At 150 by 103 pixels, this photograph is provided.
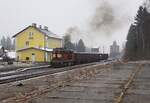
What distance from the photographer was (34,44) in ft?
269

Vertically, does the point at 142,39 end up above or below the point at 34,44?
above

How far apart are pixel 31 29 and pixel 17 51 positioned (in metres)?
6.59

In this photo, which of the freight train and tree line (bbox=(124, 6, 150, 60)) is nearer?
the freight train

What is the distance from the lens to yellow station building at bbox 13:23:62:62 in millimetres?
77500

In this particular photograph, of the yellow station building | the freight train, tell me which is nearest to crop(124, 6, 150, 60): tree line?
the yellow station building

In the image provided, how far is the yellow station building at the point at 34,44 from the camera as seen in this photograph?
77500mm

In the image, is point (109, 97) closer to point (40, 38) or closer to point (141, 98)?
point (141, 98)

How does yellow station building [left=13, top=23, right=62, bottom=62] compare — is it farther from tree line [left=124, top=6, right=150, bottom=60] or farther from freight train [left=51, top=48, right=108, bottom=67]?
tree line [left=124, top=6, right=150, bottom=60]

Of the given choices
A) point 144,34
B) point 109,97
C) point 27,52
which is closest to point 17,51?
point 27,52

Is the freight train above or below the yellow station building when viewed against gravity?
below

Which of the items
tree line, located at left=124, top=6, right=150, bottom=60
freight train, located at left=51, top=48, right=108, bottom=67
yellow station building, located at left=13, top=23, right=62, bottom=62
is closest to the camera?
freight train, located at left=51, top=48, right=108, bottom=67

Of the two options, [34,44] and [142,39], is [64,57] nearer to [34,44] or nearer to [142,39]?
[34,44]

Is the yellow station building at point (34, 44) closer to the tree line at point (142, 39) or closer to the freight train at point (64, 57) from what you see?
the freight train at point (64, 57)

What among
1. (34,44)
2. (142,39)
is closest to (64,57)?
(34,44)
